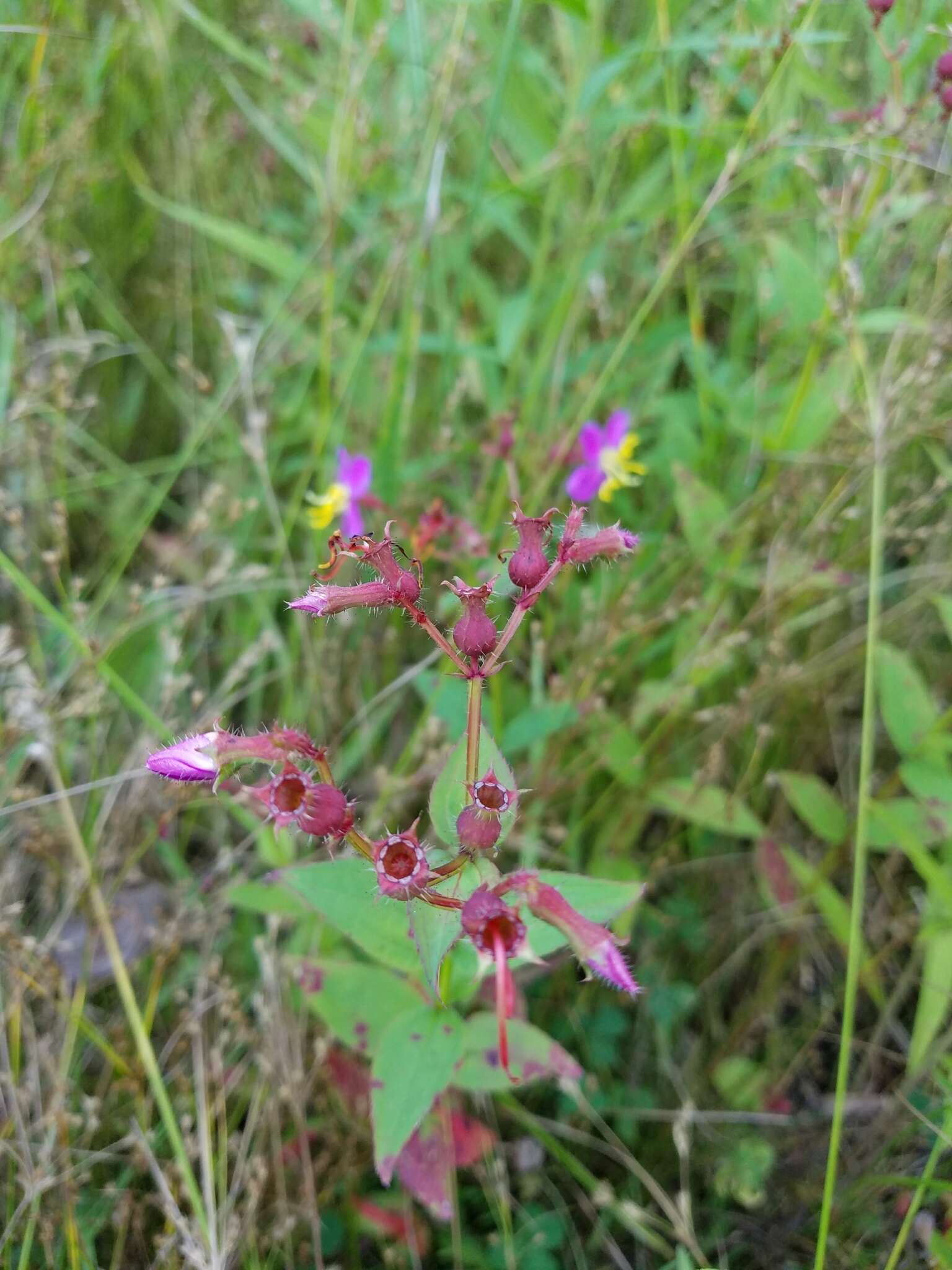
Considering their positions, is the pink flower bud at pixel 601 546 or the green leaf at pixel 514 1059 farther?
the green leaf at pixel 514 1059

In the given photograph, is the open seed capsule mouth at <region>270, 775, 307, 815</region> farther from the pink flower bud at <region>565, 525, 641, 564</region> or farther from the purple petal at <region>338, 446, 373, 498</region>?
the purple petal at <region>338, 446, 373, 498</region>

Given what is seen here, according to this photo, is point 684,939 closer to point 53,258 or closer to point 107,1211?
point 107,1211

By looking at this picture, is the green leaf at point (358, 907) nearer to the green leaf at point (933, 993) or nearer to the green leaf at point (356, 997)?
the green leaf at point (356, 997)

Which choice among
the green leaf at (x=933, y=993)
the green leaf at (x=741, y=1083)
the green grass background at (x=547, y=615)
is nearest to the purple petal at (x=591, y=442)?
the green grass background at (x=547, y=615)

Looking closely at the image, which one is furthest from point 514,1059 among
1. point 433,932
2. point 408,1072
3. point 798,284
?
point 798,284

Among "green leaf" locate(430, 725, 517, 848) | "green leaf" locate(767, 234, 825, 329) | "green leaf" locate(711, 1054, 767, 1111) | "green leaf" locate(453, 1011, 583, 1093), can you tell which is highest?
"green leaf" locate(767, 234, 825, 329)

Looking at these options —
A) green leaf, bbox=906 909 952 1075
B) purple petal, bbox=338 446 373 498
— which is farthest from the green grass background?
purple petal, bbox=338 446 373 498

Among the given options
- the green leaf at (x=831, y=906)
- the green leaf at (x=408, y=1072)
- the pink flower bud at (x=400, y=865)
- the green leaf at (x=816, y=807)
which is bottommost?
the green leaf at (x=831, y=906)
